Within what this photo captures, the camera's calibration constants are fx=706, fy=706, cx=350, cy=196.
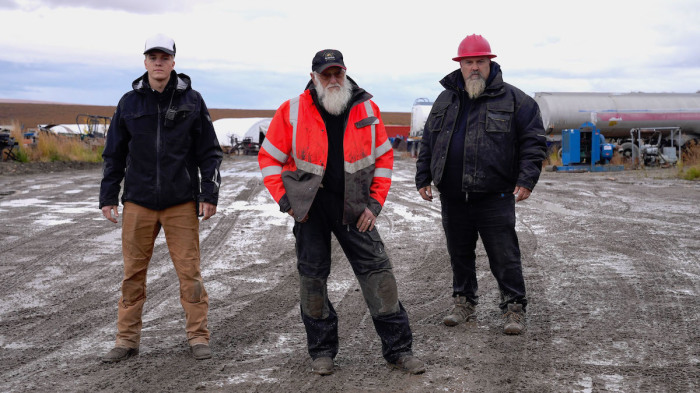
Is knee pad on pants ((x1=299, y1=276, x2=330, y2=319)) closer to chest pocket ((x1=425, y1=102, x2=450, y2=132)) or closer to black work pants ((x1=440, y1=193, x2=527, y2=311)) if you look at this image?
black work pants ((x1=440, y1=193, x2=527, y2=311))

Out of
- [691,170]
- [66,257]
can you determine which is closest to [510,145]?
[66,257]

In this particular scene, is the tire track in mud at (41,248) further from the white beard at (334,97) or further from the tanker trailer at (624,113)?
the tanker trailer at (624,113)

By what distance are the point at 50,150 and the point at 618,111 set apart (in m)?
22.5

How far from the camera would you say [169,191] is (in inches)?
185

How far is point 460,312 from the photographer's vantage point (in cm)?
550

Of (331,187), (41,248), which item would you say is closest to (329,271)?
(331,187)

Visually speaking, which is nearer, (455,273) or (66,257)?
(455,273)

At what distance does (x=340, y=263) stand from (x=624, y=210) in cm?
677

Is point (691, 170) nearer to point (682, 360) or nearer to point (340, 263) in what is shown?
point (340, 263)

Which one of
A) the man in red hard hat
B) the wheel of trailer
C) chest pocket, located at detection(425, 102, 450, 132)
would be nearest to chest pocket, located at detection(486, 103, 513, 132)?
the man in red hard hat

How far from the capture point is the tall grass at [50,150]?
24672 millimetres

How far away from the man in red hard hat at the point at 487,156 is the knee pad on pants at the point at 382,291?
1.16 m

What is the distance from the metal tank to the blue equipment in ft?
12.7

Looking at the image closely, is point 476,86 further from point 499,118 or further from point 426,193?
point 426,193
